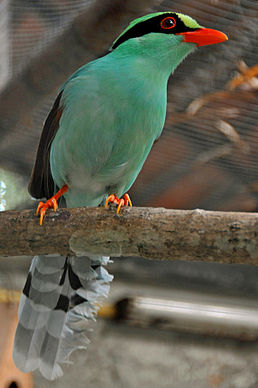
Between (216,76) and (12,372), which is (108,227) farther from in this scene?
(12,372)

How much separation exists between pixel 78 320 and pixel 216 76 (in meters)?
1.14

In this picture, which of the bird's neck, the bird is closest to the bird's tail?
the bird

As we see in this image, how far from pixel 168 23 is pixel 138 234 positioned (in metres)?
0.96

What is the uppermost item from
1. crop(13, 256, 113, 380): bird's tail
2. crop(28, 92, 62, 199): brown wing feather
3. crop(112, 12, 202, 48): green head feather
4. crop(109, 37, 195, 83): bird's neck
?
crop(112, 12, 202, 48): green head feather

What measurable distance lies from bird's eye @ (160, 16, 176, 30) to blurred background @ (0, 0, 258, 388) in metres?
0.05

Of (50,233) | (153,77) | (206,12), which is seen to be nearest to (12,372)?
(50,233)

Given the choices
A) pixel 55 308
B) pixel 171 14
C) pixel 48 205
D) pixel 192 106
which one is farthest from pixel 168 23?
pixel 55 308

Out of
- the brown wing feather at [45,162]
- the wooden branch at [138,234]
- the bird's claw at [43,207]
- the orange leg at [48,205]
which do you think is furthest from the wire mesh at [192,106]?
the wooden branch at [138,234]

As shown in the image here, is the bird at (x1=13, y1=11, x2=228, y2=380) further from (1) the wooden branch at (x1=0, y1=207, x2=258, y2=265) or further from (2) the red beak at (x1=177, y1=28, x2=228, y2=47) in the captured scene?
(1) the wooden branch at (x1=0, y1=207, x2=258, y2=265)

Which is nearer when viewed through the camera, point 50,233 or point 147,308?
point 50,233

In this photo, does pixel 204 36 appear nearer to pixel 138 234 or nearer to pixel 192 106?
pixel 192 106

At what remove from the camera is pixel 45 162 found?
1945 millimetres

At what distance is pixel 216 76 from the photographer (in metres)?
1.90

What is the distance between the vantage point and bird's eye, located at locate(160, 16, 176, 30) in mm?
1853
